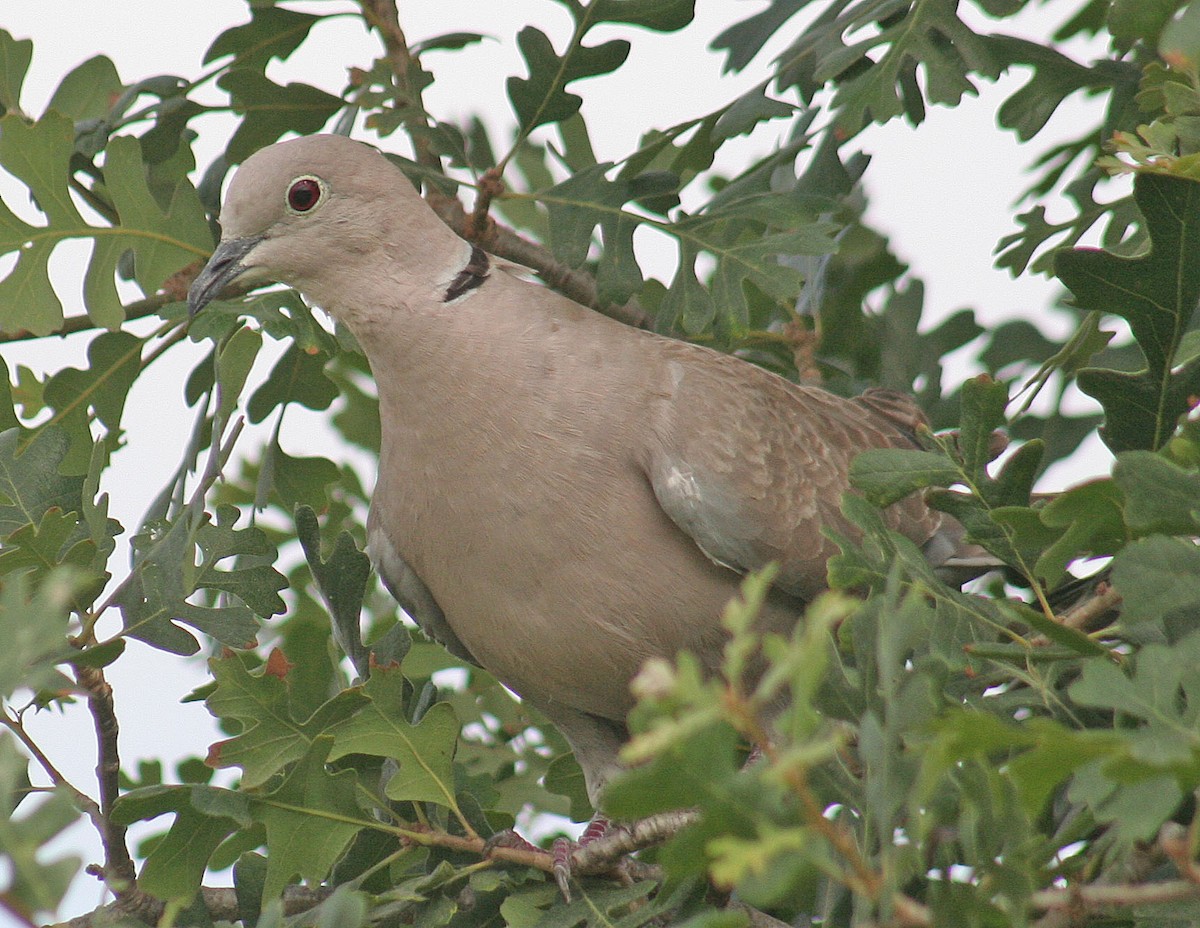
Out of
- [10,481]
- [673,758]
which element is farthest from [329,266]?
[673,758]

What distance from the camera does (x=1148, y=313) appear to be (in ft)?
6.77

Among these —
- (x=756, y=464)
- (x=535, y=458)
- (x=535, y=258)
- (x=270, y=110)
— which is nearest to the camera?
(x=535, y=458)

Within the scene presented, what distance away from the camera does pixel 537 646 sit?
2.99 metres

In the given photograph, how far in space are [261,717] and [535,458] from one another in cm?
84

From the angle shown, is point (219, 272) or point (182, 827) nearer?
point (182, 827)

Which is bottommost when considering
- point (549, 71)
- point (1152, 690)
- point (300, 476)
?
point (1152, 690)

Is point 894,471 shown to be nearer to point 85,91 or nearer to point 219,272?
point 219,272

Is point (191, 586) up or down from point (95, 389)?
down

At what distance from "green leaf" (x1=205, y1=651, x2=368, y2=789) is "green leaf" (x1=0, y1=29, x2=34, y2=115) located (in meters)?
1.47

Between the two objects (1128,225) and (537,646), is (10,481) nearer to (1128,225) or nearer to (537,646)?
(537,646)

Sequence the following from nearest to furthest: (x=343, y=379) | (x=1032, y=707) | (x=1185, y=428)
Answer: (x=1185, y=428)
(x=1032, y=707)
(x=343, y=379)

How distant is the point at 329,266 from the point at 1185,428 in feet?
6.33

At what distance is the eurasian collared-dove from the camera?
295 cm

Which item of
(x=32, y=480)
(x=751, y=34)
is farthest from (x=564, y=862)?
(x=751, y=34)
